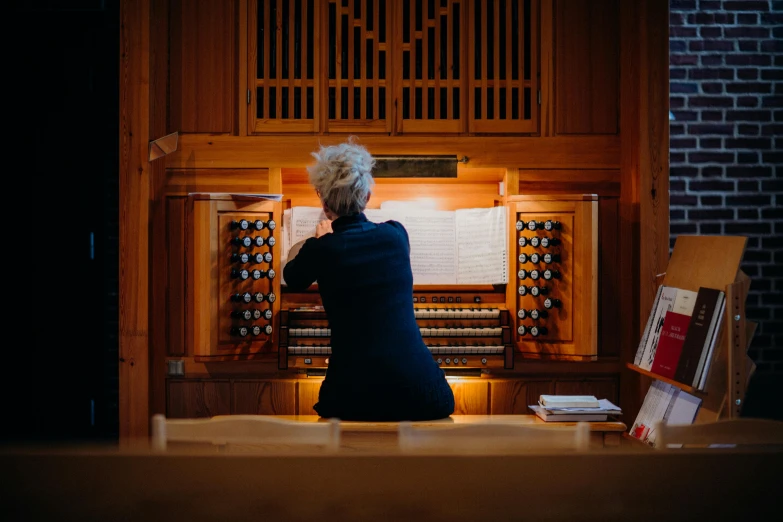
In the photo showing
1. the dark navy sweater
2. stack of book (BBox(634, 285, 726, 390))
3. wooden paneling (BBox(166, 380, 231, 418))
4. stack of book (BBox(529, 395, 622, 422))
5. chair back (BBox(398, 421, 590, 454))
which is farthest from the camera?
wooden paneling (BBox(166, 380, 231, 418))

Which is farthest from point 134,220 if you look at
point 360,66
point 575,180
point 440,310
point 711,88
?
point 711,88

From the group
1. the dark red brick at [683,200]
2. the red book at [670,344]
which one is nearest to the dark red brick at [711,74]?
the dark red brick at [683,200]

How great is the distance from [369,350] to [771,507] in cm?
179

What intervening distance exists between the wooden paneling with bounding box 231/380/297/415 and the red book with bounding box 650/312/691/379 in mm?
1947

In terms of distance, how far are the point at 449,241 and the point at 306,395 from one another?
1193 mm

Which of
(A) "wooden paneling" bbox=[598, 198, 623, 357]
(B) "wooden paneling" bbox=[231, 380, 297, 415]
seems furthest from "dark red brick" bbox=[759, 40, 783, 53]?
(B) "wooden paneling" bbox=[231, 380, 297, 415]

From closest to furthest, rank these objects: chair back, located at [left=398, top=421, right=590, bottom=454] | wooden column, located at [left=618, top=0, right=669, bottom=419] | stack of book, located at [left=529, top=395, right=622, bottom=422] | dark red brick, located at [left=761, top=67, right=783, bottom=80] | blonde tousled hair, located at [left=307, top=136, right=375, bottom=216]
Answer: chair back, located at [left=398, top=421, right=590, bottom=454] < blonde tousled hair, located at [left=307, top=136, right=375, bottom=216] < stack of book, located at [left=529, top=395, right=622, bottom=422] < wooden column, located at [left=618, top=0, right=669, bottom=419] < dark red brick, located at [left=761, top=67, right=783, bottom=80]

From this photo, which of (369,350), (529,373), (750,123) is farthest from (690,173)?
(369,350)

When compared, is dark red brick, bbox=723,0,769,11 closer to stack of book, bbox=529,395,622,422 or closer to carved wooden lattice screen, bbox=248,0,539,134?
carved wooden lattice screen, bbox=248,0,539,134

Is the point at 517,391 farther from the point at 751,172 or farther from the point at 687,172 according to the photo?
the point at 751,172

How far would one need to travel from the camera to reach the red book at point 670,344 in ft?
10.5

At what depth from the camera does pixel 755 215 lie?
177 inches

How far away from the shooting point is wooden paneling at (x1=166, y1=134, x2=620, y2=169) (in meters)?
3.91

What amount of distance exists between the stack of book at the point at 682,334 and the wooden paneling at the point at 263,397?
1.89 metres
